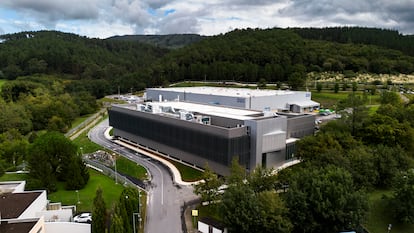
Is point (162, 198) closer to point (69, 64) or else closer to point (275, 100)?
point (275, 100)

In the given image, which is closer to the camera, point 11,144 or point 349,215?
point 349,215

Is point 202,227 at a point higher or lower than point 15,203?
lower

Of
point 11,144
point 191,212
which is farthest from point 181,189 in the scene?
point 11,144

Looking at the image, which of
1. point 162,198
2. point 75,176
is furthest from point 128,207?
point 75,176

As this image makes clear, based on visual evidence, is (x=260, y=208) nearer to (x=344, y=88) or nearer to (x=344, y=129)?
(x=344, y=129)

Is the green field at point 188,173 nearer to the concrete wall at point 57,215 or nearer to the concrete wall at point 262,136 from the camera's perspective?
the concrete wall at point 262,136

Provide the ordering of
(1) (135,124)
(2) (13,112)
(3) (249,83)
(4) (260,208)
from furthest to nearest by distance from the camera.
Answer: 1. (3) (249,83)
2. (2) (13,112)
3. (1) (135,124)
4. (4) (260,208)

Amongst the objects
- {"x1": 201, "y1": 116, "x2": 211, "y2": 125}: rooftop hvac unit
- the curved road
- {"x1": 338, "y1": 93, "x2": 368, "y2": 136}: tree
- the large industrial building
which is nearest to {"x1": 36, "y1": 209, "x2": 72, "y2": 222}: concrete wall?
the curved road
